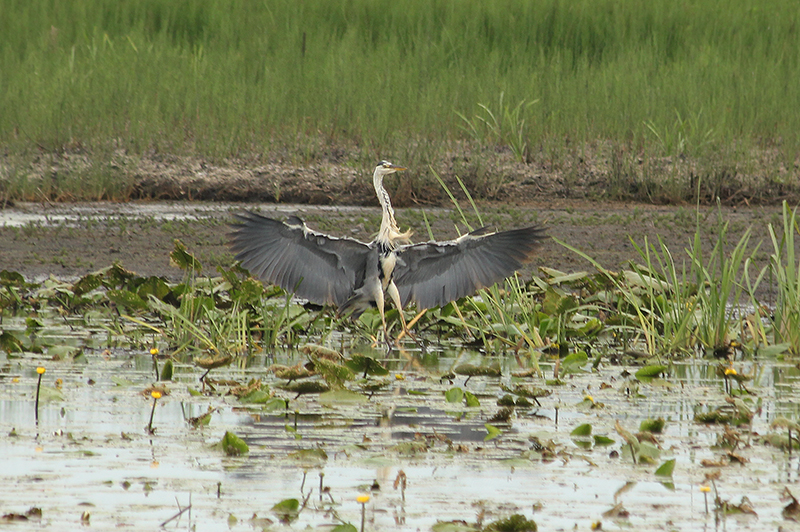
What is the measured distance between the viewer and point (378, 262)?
6.69 metres

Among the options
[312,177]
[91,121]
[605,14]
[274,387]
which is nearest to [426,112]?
[312,177]

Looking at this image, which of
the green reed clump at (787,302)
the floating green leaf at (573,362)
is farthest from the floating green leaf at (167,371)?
the green reed clump at (787,302)

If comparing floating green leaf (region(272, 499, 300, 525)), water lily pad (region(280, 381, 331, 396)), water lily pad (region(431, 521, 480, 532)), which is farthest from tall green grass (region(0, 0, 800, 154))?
water lily pad (region(431, 521, 480, 532))

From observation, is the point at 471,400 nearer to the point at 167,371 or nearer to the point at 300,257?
the point at 167,371

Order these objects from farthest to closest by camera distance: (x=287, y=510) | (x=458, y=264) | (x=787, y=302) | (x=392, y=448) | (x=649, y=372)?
(x=458, y=264)
(x=787, y=302)
(x=649, y=372)
(x=392, y=448)
(x=287, y=510)

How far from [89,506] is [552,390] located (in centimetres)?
260

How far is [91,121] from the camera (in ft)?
44.0

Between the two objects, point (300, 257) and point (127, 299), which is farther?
point (127, 299)

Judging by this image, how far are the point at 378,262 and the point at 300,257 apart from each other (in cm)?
43

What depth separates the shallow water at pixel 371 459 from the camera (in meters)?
3.43

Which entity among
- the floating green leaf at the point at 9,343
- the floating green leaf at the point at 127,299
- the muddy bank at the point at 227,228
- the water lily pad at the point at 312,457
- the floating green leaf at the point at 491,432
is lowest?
the muddy bank at the point at 227,228

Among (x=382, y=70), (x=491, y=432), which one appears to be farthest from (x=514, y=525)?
(x=382, y=70)

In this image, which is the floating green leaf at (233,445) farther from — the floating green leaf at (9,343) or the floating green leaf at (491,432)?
the floating green leaf at (9,343)

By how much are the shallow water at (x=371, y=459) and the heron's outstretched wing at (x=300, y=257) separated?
1.03m
